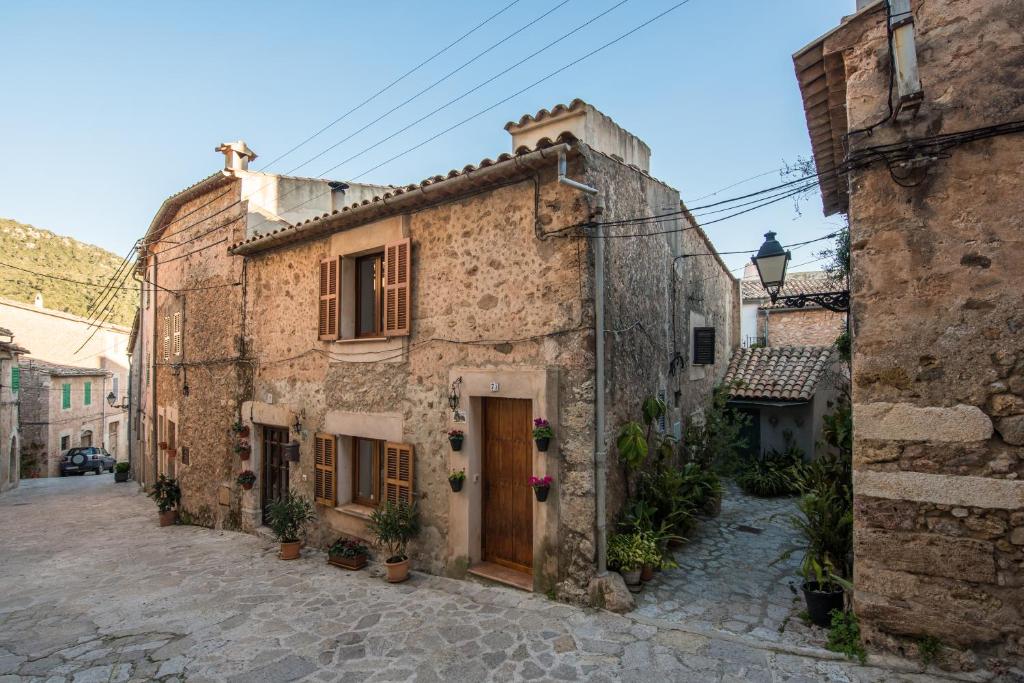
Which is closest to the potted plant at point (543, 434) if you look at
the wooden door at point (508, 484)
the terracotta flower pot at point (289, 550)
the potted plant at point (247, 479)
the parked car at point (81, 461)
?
the wooden door at point (508, 484)

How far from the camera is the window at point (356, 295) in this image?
7438 mm

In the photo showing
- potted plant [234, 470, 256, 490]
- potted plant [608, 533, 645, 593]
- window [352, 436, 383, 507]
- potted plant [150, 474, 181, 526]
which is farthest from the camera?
potted plant [150, 474, 181, 526]

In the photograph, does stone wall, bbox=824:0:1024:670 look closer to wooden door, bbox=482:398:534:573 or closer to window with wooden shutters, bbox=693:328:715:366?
wooden door, bbox=482:398:534:573

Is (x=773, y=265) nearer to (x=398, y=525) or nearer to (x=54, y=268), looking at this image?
(x=398, y=525)

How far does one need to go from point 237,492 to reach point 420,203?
6.95 m

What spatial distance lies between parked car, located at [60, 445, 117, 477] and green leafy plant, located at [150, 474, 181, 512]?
1864 centimetres

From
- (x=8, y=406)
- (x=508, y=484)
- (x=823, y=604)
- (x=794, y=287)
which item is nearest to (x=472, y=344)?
(x=508, y=484)

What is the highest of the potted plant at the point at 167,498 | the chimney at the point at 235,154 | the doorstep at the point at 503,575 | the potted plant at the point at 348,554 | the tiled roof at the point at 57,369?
the chimney at the point at 235,154

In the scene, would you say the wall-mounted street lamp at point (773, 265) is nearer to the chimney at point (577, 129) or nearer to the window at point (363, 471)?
the chimney at point (577, 129)

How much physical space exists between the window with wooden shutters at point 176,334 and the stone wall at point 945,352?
42.8 ft

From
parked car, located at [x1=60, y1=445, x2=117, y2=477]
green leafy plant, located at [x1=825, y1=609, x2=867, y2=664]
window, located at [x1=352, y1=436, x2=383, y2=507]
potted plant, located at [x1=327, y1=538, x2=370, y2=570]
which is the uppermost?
window, located at [x1=352, y1=436, x2=383, y2=507]

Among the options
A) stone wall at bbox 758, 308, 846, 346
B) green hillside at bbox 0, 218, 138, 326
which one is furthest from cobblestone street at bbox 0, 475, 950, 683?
green hillside at bbox 0, 218, 138, 326

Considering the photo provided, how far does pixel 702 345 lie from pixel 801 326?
37.0 ft

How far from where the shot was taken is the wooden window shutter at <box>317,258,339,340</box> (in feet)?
26.6
